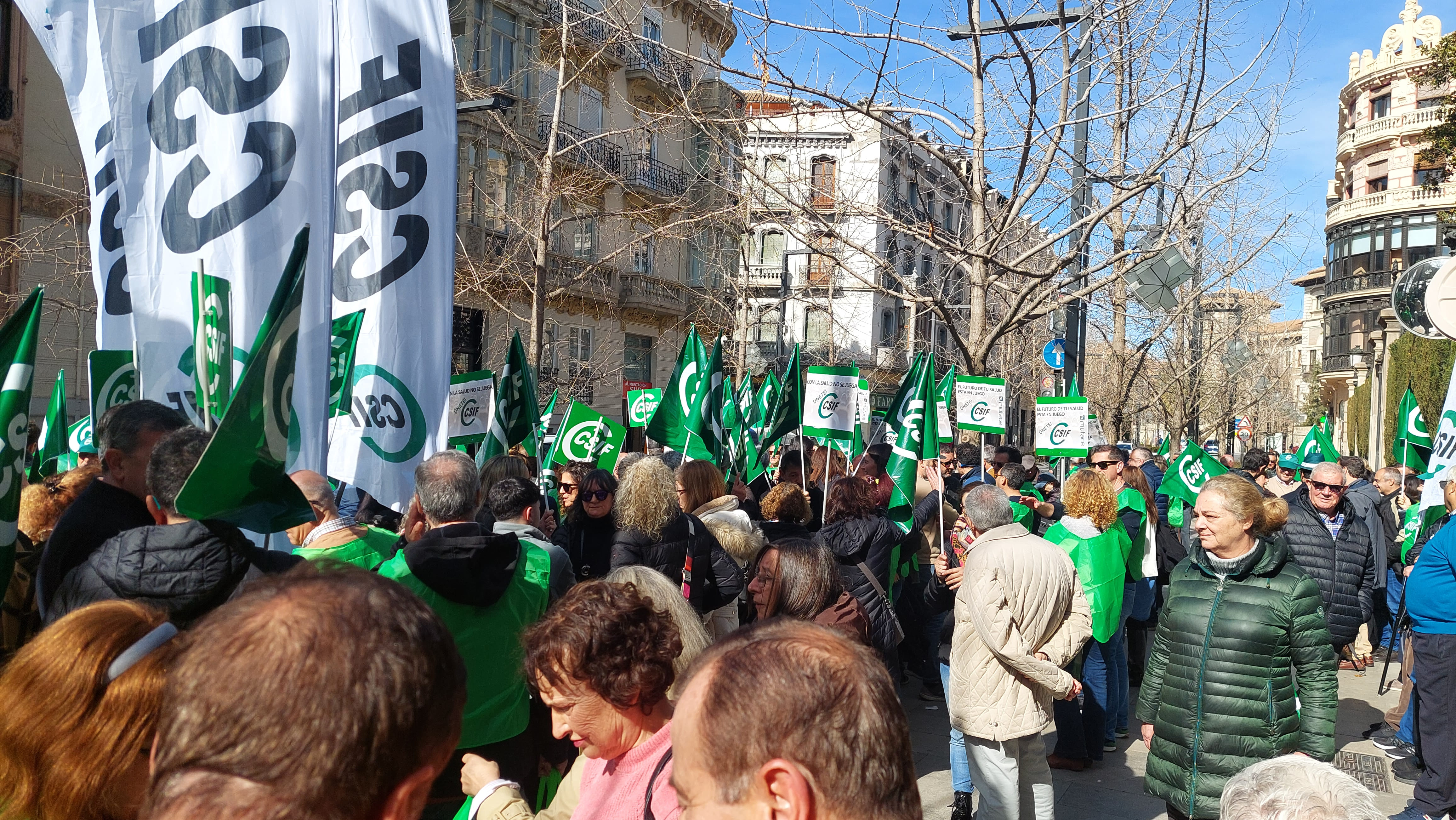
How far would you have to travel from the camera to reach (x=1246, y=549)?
4.54 metres

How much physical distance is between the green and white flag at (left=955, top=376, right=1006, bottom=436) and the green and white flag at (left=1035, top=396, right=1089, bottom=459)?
53cm

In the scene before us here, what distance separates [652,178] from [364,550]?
92.8 feet

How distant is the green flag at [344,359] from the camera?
179 inches

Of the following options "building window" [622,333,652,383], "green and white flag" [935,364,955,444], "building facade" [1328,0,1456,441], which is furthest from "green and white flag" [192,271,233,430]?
"building facade" [1328,0,1456,441]

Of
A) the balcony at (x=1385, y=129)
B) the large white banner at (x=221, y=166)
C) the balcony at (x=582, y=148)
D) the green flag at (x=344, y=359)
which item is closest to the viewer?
the large white banner at (x=221, y=166)

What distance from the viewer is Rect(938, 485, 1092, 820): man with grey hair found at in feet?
16.5

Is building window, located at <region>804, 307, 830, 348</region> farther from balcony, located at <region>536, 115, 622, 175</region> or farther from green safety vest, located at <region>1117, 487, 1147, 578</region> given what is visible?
green safety vest, located at <region>1117, 487, 1147, 578</region>

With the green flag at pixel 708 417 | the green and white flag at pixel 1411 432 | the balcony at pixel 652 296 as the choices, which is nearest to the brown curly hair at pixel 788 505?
the green flag at pixel 708 417

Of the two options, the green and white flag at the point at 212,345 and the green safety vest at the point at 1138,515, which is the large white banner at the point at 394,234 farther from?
the green safety vest at the point at 1138,515

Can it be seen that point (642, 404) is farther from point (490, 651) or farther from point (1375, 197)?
point (1375, 197)

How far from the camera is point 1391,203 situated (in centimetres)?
5159

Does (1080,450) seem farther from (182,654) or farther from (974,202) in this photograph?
(182,654)

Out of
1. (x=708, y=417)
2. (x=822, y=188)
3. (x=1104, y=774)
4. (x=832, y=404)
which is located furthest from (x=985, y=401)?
(x=1104, y=774)

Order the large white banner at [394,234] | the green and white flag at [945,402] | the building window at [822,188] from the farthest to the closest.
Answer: the green and white flag at [945,402]
the building window at [822,188]
the large white banner at [394,234]
